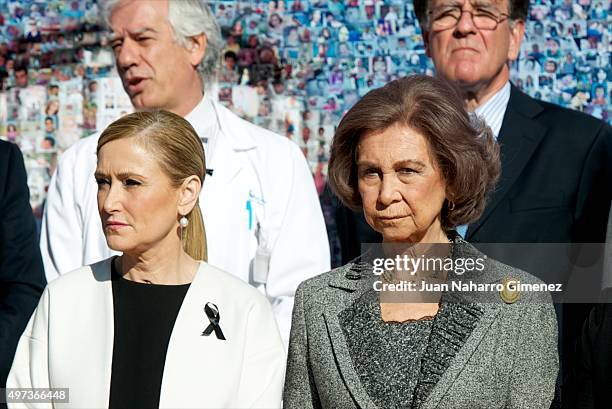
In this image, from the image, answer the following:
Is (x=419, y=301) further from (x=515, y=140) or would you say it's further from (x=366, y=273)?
(x=515, y=140)

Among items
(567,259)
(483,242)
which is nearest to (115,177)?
(483,242)

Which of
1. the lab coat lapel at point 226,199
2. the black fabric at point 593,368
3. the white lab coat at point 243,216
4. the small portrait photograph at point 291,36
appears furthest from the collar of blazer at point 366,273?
the small portrait photograph at point 291,36

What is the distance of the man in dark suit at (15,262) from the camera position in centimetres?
443

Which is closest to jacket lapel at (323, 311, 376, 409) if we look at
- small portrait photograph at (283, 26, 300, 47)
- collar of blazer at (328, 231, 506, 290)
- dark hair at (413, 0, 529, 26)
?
collar of blazer at (328, 231, 506, 290)

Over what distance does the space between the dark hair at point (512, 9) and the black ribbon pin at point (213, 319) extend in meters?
1.97

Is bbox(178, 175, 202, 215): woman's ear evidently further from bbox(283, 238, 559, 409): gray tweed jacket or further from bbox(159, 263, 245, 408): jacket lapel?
bbox(283, 238, 559, 409): gray tweed jacket

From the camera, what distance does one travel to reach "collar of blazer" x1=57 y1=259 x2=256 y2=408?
3.46 m

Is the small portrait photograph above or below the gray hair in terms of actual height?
below

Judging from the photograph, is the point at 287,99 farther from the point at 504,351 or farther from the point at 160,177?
the point at 504,351

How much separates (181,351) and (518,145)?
1.86 meters

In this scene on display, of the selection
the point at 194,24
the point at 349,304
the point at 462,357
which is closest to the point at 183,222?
the point at 349,304

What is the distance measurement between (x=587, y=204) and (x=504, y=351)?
1.37m

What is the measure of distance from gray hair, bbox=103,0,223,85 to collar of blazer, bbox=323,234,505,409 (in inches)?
62.2

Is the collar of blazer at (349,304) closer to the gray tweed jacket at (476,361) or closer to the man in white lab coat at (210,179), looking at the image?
the gray tweed jacket at (476,361)
